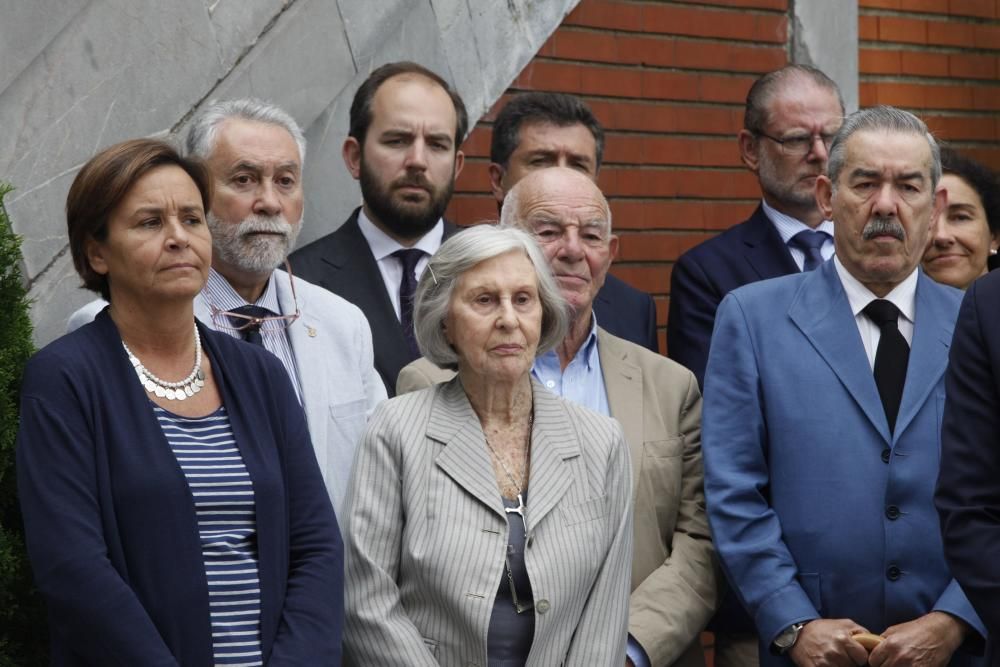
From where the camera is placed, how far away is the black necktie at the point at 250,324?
4.29m

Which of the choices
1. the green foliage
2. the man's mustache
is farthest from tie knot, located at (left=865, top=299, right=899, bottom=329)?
the green foliage

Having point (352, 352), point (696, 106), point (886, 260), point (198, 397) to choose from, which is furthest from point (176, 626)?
point (696, 106)

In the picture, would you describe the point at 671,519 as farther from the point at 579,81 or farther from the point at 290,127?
the point at 579,81

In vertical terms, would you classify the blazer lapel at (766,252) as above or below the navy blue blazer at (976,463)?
above

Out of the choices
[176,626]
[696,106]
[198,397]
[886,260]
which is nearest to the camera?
[176,626]

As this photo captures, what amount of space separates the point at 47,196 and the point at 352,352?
1.09 meters

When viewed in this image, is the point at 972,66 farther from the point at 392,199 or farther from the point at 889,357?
the point at 889,357

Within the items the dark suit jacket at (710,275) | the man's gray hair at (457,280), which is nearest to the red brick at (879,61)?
the dark suit jacket at (710,275)

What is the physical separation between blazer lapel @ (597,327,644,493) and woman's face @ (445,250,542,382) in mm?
535

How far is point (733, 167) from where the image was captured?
7.25 metres

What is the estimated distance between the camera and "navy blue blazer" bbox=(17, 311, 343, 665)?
3.27 metres

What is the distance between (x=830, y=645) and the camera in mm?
3961

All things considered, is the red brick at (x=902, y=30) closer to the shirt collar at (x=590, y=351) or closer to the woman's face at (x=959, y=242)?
the woman's face at (x=959, y=242)

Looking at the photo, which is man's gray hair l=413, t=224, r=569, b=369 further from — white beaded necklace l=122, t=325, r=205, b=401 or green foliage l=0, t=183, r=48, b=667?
green foliage l=0, t=183, r=48, b=667
